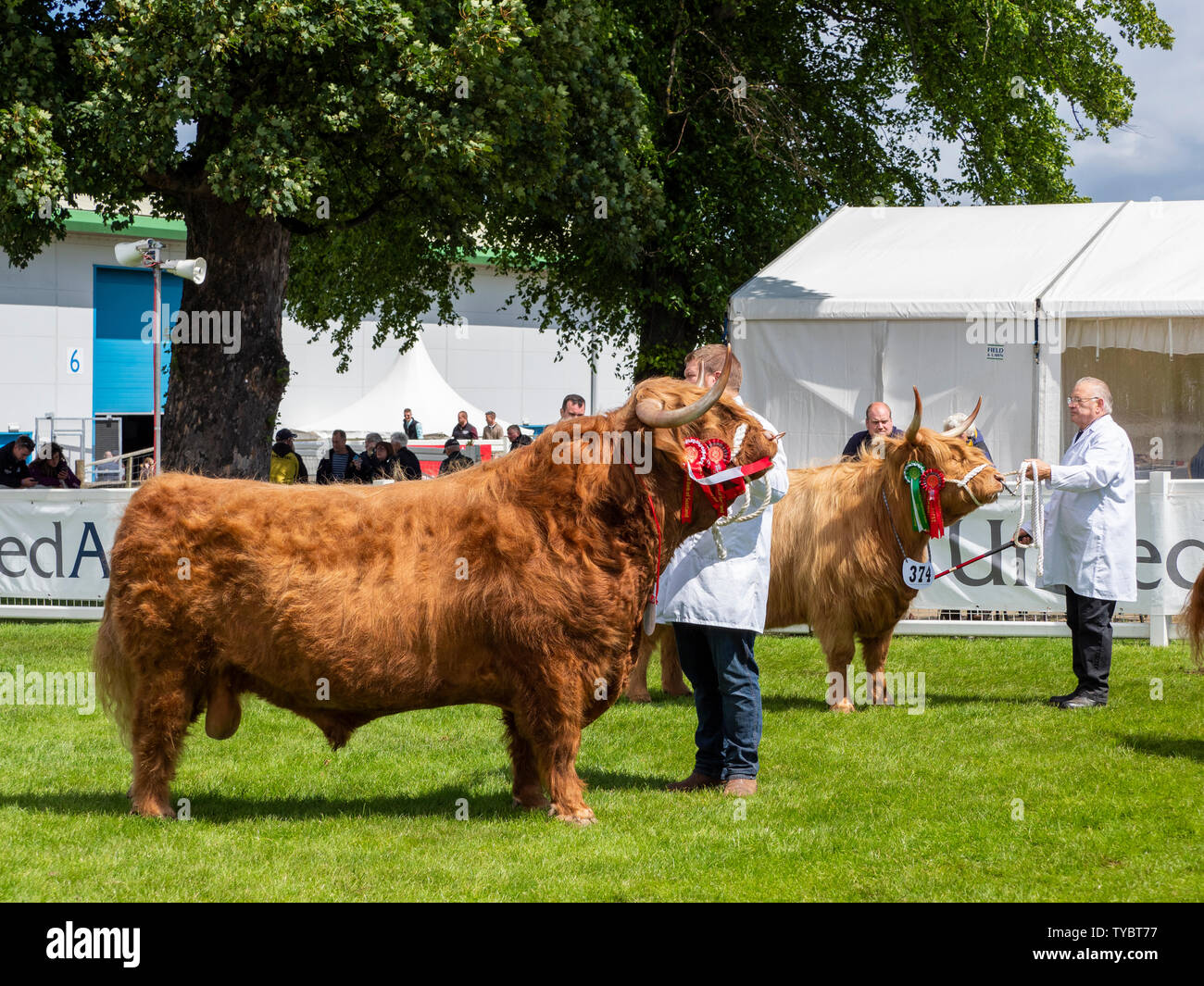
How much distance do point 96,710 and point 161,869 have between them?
4.33 metres

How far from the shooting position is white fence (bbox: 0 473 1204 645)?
1113 centimetres

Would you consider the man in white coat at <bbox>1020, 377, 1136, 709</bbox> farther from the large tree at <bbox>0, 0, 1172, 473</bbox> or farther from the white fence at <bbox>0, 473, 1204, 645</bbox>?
the large tree at <bbox>0, 0, 1172, 473</bbox>

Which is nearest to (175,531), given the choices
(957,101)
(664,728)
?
(664,728)

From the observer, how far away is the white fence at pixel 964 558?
438 inches

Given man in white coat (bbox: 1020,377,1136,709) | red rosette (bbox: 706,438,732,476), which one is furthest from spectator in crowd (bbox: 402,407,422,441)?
red rosette (bbox: 706,438,732,476)

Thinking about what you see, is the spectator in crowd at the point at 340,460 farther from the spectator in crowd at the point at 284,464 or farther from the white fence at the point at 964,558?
the white fence at the point at 964,558

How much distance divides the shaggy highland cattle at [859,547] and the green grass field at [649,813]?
1.60 ft

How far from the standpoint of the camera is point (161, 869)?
5.05m

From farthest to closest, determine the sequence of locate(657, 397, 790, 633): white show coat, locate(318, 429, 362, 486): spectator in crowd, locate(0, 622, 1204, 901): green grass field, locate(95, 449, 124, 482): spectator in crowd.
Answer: locate(95, 449, 124, 482): spectator in crowd
locate(318, 429, 362, 486): spectator in crowd
locate(657, 397, 790, 633): white show coat
locate(0, 622, 1204, 901): green grass field

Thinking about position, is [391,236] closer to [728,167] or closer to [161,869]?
[728,167]

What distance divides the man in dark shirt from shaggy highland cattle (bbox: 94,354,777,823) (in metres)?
12.0

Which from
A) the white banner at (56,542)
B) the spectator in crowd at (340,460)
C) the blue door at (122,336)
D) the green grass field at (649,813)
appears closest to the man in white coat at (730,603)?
the green grass field at (649,813)

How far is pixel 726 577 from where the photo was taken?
20.4 ft

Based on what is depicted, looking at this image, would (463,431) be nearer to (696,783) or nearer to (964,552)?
(964,552)
